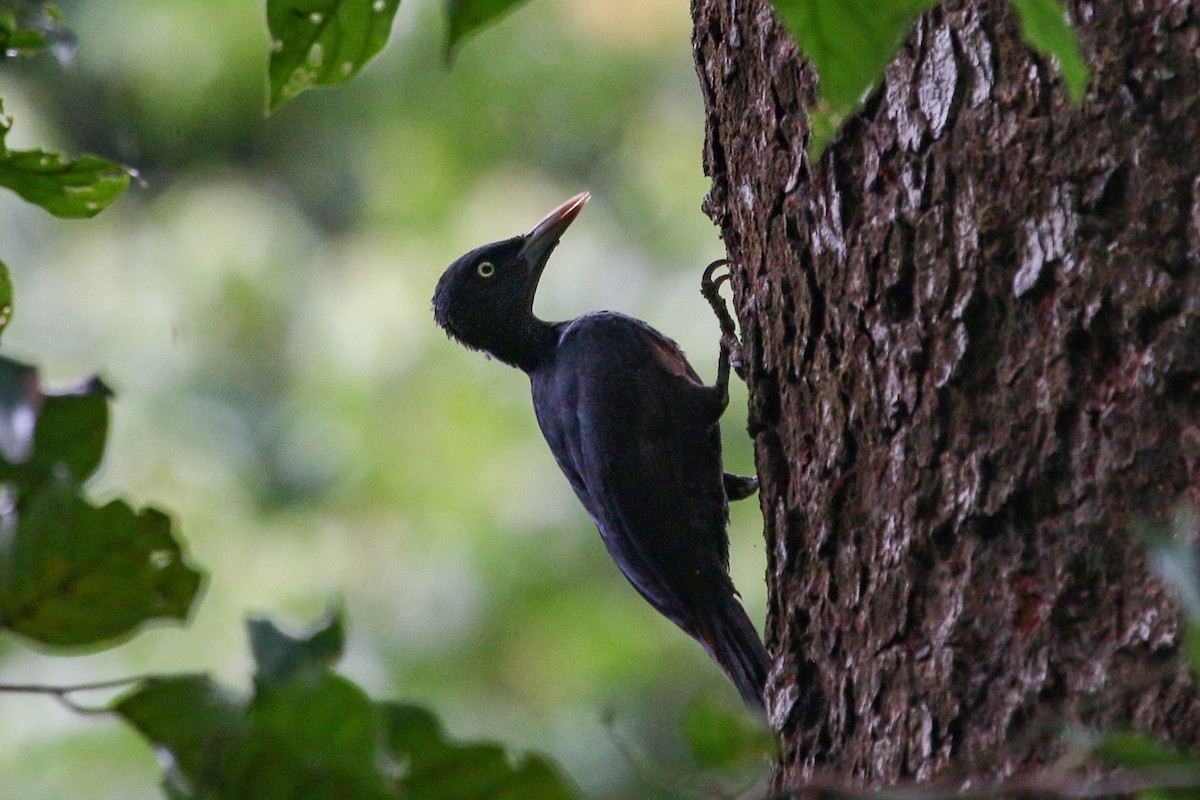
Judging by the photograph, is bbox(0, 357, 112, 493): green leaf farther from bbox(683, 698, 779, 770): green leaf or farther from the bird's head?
the bird's head

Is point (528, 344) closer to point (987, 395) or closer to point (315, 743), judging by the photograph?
point (987, 395)

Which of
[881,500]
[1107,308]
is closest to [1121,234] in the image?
[1107,308]

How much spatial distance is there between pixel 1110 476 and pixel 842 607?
1.73ft

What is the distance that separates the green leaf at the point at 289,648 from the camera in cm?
102

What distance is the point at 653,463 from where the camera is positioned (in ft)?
11.4

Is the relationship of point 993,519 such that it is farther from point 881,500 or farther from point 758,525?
point 758,525

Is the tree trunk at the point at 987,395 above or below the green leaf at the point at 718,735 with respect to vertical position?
above

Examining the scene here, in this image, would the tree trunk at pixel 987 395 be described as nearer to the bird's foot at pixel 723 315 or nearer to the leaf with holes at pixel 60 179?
the bird's foot at pixel 723 315

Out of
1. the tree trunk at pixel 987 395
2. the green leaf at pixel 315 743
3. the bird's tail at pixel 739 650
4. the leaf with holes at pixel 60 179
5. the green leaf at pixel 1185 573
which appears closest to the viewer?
the green leaf at pixel 1185 573

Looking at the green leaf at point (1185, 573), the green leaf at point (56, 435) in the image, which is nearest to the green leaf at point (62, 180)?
the green leaf at point (56, 435)

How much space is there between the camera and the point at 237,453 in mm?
7047

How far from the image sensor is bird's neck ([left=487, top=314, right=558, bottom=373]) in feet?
13.0

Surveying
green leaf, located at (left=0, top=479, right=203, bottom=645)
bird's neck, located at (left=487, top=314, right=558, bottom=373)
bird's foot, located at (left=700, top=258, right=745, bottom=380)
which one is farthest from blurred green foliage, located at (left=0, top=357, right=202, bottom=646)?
bird's neck, located at (left=487, top=314, right=558, bottom=373)

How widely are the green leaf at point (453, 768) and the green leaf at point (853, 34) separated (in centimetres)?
60
